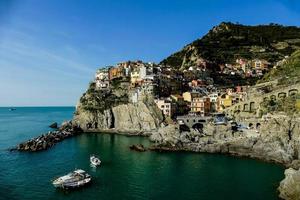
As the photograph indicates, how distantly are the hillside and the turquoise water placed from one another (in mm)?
→ 73570

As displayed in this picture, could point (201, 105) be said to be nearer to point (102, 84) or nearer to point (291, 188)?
point (102, 84)

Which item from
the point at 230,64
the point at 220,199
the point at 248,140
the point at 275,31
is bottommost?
the point at 220,199

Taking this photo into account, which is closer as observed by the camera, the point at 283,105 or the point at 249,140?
the point at 249,140

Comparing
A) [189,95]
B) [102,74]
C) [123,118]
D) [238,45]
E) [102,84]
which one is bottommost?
[123,118]

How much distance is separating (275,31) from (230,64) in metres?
45.5

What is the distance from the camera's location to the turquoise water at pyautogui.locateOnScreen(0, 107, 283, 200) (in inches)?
1420

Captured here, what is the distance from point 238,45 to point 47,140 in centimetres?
9472

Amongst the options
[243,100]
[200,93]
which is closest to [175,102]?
[200,93]

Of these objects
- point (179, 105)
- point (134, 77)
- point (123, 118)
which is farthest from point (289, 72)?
point (134, 77)

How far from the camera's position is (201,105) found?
8338 centimetres

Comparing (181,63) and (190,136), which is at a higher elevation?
(181,63)

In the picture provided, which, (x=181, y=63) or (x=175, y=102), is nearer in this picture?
(x=175, y=102)

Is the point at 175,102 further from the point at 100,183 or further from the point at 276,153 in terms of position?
the point at 100,183

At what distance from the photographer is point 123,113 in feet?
286
